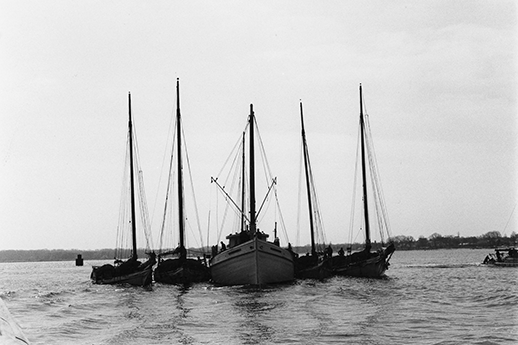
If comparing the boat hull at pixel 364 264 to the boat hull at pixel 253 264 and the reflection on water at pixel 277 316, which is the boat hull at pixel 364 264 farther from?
the reflection on water at pixel 277 316

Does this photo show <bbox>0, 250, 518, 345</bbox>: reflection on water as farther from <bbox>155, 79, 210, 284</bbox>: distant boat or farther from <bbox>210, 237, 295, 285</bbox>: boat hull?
<bbox>155, 79, 210, 284</bbox>: distant boat

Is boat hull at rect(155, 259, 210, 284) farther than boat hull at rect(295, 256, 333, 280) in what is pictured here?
No

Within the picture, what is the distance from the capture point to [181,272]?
48844 millimetres

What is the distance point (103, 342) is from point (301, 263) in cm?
3661

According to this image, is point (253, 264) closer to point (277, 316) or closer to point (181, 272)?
point (181, 272)

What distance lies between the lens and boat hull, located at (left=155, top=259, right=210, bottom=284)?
4884 cm

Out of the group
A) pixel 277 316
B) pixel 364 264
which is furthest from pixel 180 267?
pixel 277 316

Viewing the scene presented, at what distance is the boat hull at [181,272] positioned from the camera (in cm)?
4884

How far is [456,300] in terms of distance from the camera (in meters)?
32.6

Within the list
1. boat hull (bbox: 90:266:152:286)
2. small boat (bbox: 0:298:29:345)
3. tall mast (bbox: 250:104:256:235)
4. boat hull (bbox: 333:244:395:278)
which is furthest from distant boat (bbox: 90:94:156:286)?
small boat (bbox: 0:298:29:345)

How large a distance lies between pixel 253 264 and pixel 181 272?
10.2 metres

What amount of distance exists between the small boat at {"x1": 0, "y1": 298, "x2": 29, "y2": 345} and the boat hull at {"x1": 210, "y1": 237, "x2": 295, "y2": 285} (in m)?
37.9

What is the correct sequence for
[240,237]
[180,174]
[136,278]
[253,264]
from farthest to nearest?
[180,174] < [136,278] < [240,237] < [253,264]

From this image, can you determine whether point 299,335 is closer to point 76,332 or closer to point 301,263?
point 76,332
